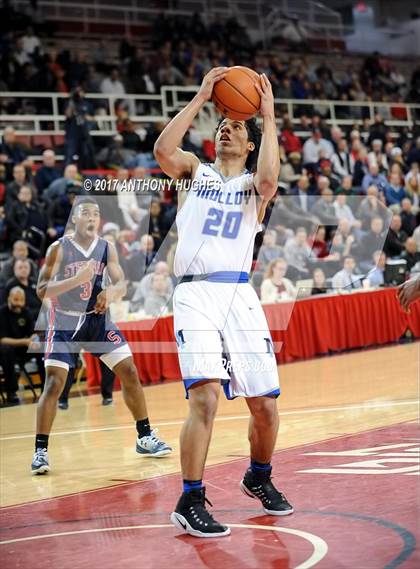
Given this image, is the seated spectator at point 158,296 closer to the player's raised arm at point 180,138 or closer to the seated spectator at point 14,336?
the seated spectator at point 14,336

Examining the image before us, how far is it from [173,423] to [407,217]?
10.1 meters

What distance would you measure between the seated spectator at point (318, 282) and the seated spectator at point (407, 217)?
12.9 ft

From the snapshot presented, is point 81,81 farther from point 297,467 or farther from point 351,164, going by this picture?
point 297,467

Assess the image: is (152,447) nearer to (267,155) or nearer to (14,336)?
(267,155)

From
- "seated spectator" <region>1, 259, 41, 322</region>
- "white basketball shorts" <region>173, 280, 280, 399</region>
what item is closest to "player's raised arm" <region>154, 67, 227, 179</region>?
"white basketball shorts" <region>173, 280, 280, 399</region>

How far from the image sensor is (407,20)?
100 feet

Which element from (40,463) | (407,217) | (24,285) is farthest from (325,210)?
(40,463)

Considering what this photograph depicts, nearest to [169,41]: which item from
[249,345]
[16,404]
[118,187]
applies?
[118,187]

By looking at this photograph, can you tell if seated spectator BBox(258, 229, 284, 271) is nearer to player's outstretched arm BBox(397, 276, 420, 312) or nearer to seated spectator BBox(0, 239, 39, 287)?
seated spectator BBox(0, 239, 39, 287)

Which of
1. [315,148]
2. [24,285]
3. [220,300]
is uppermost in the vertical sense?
[315,148]

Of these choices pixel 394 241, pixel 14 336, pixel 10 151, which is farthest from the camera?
pixel 394 241

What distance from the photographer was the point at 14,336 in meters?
11.9

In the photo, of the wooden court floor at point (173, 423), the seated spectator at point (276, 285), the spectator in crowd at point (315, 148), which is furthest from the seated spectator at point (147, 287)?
the spectator in crowd at point (315, 148)

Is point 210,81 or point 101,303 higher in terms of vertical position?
point 210,81
